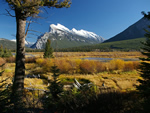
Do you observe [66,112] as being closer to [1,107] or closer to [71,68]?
[1,107]

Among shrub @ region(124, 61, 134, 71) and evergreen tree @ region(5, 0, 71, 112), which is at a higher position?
evergreen tree @ region(5, 0, 71, 112)

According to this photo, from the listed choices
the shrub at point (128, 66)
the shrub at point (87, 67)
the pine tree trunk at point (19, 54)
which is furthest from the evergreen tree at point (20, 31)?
the shrub at point (128, 66)

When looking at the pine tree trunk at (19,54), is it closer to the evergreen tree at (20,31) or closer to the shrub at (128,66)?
the evergreen tree at (20,31)

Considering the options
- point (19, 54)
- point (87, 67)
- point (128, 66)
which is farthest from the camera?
point (128, 66)

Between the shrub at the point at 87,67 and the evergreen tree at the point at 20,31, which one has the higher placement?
the evergreen tree at the point at 20,31

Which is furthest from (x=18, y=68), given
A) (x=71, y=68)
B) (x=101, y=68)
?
(x=101, y=68)

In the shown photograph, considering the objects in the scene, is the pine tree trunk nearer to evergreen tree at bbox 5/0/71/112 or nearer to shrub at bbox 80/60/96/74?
evergreen tree at bbox 5/0/71/112

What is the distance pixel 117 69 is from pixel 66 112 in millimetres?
29866

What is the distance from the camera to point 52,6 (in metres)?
5.10

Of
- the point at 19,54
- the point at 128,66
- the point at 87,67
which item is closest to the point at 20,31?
the point at 19,54

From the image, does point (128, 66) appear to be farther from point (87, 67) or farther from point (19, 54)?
point (19, 54)

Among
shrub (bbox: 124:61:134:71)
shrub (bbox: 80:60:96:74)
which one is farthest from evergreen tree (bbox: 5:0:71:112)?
shrub (bbox: 124:61:134:71)

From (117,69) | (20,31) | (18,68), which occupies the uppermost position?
(20,31)

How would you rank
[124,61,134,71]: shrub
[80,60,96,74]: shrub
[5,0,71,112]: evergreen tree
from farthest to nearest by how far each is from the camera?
1. [124,61,134,71]: shrub
2. [80,60,96,74]: shrub
3. [5,0,71,112]: evergreen tree
